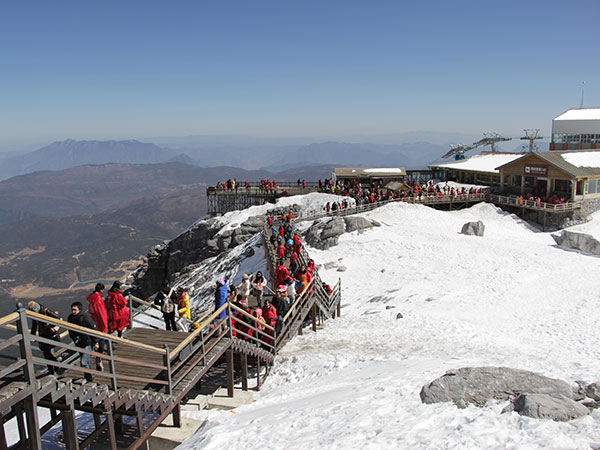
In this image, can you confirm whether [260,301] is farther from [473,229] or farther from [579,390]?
[473,229]

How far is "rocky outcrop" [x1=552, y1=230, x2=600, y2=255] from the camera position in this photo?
26734 millimetres

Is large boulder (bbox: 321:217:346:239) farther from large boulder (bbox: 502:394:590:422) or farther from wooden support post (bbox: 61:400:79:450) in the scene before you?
wooden support post (bbox: 61:400:79:450)

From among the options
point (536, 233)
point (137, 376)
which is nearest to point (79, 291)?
point (536, 233)

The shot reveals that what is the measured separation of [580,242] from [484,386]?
23.3m

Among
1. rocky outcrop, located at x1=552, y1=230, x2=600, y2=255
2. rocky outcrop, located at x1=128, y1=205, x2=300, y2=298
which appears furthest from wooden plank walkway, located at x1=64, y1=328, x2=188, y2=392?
rocky outcrop, located at x1=128, y1=205, x2=300, y2=298

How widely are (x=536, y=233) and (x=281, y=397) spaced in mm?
32035

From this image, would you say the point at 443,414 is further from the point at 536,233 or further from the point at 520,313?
the point at 536,233

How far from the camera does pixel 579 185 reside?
3781cm

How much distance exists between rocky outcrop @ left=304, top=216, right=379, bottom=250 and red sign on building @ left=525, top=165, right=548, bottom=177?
19.1 m

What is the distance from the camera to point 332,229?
30.4 metres

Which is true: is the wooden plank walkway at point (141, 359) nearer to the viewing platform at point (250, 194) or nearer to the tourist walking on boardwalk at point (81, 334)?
the tourist walking on boardwalk at point (81, 334)

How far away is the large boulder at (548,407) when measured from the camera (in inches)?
299

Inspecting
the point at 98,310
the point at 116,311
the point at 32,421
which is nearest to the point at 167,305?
the point at 116,311

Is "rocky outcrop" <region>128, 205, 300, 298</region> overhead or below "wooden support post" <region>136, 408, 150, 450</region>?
below
